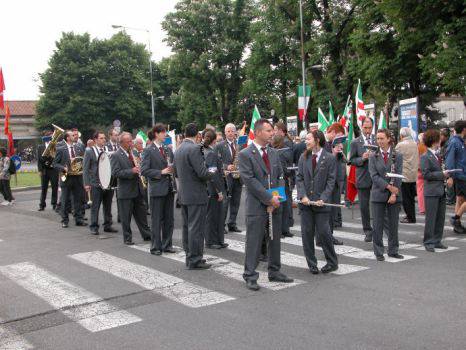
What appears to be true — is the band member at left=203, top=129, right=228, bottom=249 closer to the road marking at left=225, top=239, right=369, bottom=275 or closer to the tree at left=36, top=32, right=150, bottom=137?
the road marking at left=225, top=239, right=369, bottom=275

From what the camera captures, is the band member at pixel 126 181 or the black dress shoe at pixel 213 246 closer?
the black dress shoe at pixel 213 246

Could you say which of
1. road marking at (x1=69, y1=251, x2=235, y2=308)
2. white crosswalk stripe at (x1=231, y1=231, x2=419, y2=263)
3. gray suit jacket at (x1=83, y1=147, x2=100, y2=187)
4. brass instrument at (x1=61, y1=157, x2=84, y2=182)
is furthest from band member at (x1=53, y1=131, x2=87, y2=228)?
white crosswalk stripe at (x1=231, y1=231, x2=419, y2=263)

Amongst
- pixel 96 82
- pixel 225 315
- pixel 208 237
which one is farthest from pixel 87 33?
pixel 225 315

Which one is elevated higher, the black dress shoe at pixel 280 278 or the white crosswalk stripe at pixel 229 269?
the black dress shoe at pixel 280 278

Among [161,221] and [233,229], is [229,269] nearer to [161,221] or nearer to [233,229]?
[161,221]

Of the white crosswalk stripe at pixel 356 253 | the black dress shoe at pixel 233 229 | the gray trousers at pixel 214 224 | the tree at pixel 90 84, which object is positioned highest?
the tree at pixel 90 84

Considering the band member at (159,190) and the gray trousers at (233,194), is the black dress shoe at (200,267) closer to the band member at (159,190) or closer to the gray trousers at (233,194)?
the band member at (159,190)

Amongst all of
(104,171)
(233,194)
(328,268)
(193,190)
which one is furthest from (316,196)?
(104,171)

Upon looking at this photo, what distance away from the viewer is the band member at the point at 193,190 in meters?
8.05

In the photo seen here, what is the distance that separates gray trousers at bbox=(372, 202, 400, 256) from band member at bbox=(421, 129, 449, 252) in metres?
0.94

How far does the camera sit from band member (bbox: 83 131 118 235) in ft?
38.1

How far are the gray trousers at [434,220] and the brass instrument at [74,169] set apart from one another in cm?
772

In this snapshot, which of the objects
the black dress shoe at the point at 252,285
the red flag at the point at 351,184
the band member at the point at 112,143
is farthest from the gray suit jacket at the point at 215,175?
the band member at the point at 112,143

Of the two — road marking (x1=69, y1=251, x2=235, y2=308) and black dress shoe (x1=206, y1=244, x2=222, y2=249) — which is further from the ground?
black dress shoe (x1=206, y1=244, x2=222, y2=249)
